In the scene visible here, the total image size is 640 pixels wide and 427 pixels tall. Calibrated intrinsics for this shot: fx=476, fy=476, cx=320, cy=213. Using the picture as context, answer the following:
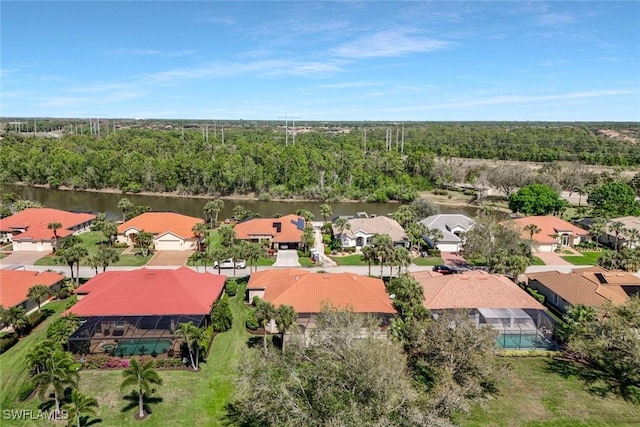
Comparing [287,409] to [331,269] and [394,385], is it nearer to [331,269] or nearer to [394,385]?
[394,385]

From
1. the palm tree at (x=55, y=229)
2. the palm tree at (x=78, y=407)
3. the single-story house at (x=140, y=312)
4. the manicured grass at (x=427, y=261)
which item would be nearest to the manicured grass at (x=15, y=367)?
the single-story house at (x=140, y=312)

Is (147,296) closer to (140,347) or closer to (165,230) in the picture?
(140,347)

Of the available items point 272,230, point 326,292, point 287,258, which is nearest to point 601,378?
point 326,292

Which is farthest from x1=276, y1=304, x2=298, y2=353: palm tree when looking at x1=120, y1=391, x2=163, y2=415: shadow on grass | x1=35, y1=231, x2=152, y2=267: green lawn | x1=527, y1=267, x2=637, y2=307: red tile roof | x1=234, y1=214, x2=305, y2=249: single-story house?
x1=234, y1=214, x2=305, y2=249: single-story house

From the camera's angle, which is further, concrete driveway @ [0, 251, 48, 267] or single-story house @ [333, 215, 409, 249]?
single-story house @ [333, 215, 409, 249]

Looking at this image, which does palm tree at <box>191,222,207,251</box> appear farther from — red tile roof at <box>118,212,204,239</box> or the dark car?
the dark car
